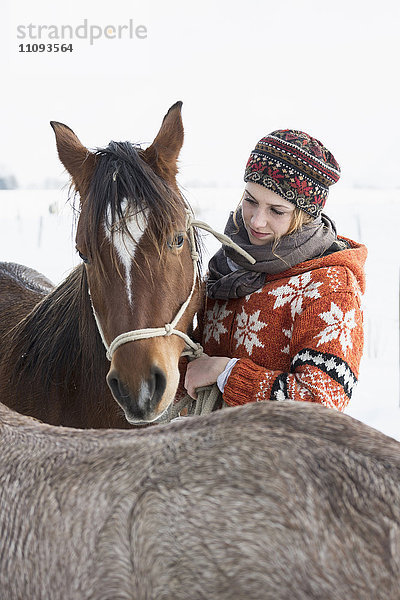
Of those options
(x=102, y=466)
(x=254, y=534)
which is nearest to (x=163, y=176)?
(x=102, y=466)

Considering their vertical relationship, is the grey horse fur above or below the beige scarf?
below

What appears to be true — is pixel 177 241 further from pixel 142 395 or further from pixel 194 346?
pixel 142 395

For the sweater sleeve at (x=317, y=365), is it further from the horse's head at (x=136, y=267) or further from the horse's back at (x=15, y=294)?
the horse's back at (x=15, y=294)

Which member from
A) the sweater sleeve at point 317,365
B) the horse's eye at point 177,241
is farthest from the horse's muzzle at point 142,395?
the horse's eye at point 177,241

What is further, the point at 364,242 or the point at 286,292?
the point at 364,242

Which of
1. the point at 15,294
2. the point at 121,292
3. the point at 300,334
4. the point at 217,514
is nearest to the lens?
the point at 217,514

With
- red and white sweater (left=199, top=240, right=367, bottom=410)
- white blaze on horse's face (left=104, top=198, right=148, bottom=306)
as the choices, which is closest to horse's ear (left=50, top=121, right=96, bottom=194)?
white blaze on horse's face (left=104, top=198, right=148, bottom=306)

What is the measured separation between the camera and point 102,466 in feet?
2.49

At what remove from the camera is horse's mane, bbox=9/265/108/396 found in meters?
1.98

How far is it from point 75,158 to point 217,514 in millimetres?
1521

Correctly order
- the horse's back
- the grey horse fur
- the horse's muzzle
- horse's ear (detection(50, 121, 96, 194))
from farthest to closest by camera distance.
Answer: the horse's back < horse's ear (detection(50, 121, 96, 194)) < the horse's muzzle < the grey horse fur

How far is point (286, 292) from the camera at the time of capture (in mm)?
1870

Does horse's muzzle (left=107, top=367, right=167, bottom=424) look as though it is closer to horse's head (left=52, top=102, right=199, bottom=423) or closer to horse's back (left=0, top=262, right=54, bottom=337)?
horse's head (left=52, top=102, right=199, bottom=423)

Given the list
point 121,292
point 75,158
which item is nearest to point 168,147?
point 75,158
